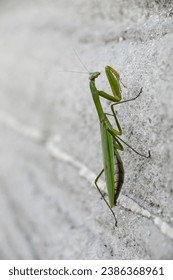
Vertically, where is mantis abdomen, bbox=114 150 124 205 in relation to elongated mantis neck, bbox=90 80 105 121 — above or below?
below

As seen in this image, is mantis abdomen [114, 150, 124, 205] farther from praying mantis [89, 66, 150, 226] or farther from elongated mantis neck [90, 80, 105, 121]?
elongated mantis neck [90, 80, 105, 121]

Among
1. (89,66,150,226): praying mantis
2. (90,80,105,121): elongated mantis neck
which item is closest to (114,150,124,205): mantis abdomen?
(89,66,150,226): praying mantis

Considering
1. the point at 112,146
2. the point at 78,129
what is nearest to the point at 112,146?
the point at 112,146

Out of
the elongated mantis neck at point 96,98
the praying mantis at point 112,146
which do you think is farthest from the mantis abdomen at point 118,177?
the elongated mantis neck at point 96,98

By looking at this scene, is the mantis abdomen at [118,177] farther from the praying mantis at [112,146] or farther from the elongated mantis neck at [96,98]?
the elongated mantis neck at [96,98]

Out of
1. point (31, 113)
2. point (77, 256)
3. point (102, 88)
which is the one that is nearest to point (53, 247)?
point (77, 256)

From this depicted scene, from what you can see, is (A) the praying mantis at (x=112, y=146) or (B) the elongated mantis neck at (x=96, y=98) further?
(B) the elongated mantis neck at (x=96, y=98)

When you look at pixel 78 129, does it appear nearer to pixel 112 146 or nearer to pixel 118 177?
Answer: pixel 112 146

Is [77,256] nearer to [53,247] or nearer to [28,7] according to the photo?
[53,247]

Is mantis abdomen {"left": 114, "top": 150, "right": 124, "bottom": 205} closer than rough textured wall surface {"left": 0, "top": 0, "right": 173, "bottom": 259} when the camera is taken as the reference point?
No
